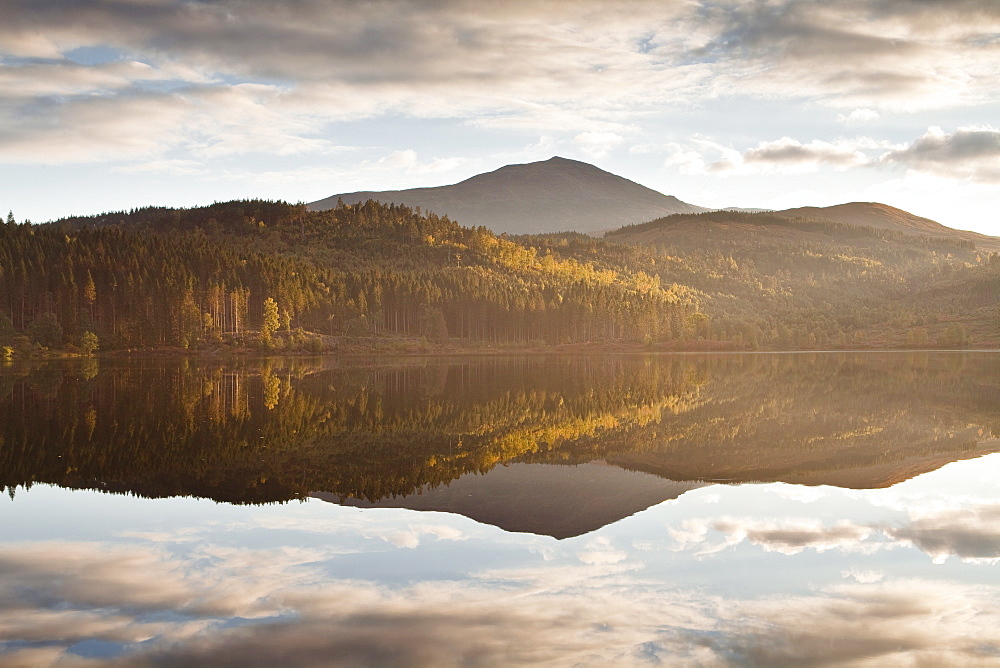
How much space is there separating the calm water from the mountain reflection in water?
159mm

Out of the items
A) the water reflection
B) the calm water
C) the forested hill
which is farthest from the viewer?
the forested hill

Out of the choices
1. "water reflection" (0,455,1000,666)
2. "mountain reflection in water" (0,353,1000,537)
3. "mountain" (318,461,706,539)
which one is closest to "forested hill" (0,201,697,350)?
"mountain reflection in water" (0,353,1000,537)

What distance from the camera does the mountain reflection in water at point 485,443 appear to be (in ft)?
62.6

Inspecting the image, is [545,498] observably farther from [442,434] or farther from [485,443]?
[442,434]

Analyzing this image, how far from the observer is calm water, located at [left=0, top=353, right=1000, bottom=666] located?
9.81 metres

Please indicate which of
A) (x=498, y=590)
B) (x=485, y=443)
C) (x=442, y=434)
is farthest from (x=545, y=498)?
(x=442, y=434)

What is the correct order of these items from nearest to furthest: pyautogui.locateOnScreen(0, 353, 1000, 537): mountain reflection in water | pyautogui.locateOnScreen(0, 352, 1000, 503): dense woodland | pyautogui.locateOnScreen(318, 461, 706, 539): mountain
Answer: pyautogui.locateOnScreen(318, 461, 706, 539): mountain
pyautogui.locateOnScreen(0, 353, 1000, 537): mountain reflection in water
pyautogui.locateOnScreen(0, 352, 1000, 503): dense woodland

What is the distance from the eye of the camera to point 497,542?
48.0ft

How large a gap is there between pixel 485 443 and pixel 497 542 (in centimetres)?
1213

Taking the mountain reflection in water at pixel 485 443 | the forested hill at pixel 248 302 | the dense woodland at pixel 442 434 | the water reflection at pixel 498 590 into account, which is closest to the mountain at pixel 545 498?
the mountain reflection in water at pixel 485 443

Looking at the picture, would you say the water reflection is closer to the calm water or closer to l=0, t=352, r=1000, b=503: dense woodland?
the calm water

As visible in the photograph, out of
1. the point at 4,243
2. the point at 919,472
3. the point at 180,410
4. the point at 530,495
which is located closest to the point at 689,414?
the point at 919,472

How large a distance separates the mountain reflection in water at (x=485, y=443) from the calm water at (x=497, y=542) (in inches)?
6.3

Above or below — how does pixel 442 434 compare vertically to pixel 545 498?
below
